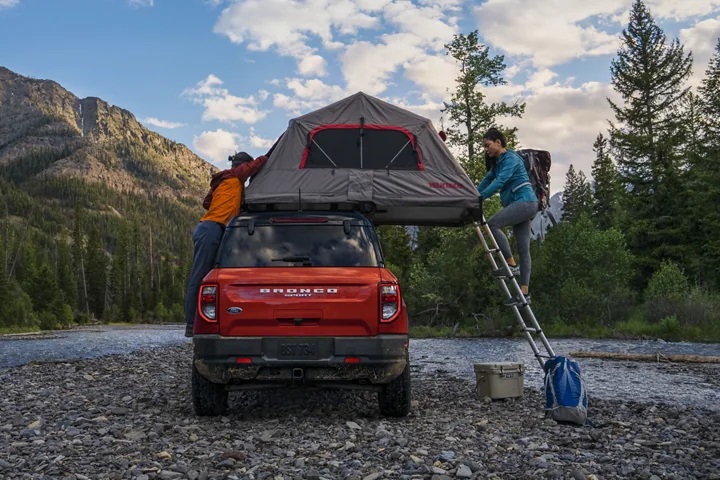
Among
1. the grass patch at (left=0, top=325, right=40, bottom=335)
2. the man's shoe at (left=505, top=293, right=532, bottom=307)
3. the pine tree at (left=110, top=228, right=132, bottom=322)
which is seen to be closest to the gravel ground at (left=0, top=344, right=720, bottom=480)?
the man's shoe at (left=505, top=293, right=532, bottom=307)

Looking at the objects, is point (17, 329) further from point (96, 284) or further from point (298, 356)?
point (298, 356)

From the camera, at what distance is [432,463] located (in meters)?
5.14

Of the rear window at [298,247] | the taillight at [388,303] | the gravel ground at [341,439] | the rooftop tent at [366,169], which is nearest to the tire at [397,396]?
the gravel ground at [341,439]

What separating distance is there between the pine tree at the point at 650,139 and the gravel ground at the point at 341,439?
31.7m

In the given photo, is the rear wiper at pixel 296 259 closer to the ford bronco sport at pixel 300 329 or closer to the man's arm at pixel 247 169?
the ford bronco sport at pixel 300 329

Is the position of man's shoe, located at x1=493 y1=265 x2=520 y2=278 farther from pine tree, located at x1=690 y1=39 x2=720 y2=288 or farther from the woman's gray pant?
pine tree, located at x1=690 y1=39 x2=720 y2=288

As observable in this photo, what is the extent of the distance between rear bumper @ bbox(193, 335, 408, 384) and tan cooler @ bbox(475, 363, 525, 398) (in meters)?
2.41

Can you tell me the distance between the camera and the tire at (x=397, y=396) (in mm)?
6871

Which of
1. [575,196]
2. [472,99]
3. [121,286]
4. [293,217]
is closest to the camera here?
[293,217]

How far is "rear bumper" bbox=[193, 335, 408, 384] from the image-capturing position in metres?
6.39

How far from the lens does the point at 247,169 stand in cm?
859

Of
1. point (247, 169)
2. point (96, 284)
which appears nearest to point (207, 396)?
point (247, 169)

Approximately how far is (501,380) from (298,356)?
10.8ft

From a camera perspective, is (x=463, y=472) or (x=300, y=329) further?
(x=300, y=329)
